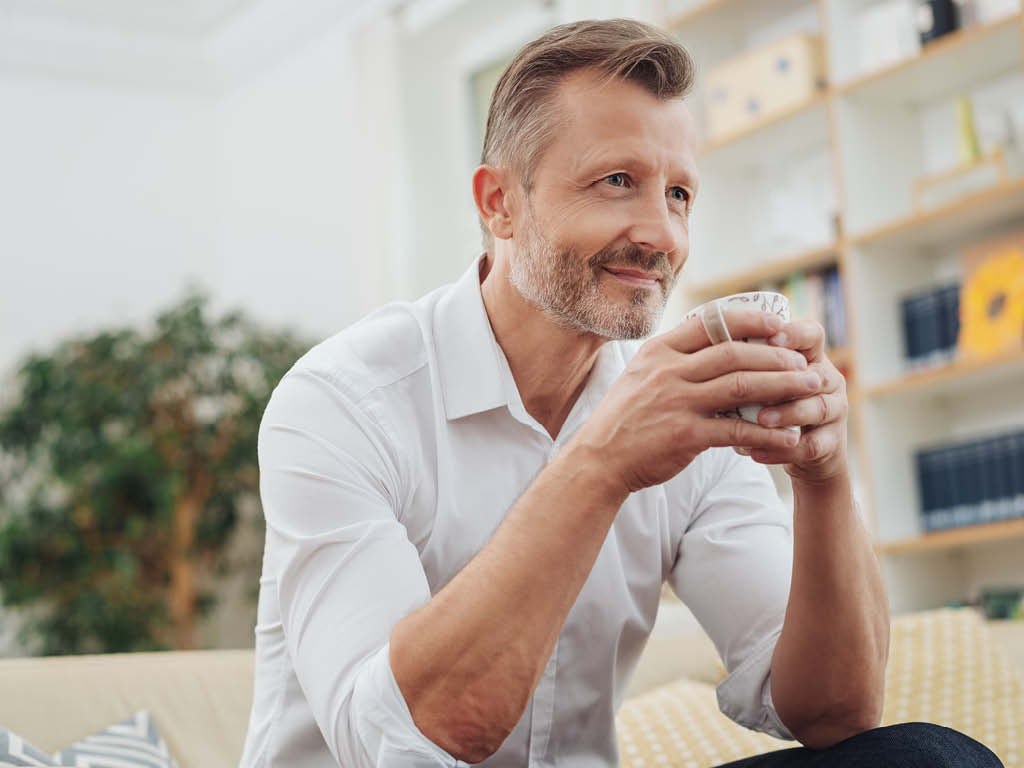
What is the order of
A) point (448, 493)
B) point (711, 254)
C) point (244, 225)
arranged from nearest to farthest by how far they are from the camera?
point (448, 493) → point (711, 254) → point (244, 225)

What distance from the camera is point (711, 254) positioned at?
3.98 metres

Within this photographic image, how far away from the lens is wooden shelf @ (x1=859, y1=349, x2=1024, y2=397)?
313 centimetres

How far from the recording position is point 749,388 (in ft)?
3.13

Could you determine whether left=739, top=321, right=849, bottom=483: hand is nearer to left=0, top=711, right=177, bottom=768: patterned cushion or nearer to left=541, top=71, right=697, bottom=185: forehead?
left=541, top=71, right=697, bottom=185: forehead

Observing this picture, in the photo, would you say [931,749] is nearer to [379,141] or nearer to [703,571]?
[703,571]

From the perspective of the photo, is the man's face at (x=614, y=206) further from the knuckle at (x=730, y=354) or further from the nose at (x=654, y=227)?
the knuckle at (x=730, y=354)

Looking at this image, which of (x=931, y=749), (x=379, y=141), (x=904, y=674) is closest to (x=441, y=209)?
(x=379, y=141)

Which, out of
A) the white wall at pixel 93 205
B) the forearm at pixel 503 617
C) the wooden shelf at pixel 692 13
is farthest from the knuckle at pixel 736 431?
A: the white wall at pixel 93 205

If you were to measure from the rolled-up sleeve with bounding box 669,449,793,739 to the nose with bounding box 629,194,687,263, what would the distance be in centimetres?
27

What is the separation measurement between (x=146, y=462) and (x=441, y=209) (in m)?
1.57

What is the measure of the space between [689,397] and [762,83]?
9.77 ft

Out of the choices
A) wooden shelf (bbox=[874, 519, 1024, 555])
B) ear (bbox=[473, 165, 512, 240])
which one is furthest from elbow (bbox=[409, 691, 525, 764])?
wooden shelf (bbox=[874, 519, 1024, 555])

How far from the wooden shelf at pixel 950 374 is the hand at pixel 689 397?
233 centimetres

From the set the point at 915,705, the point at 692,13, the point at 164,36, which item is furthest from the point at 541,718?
the point at 164,36
